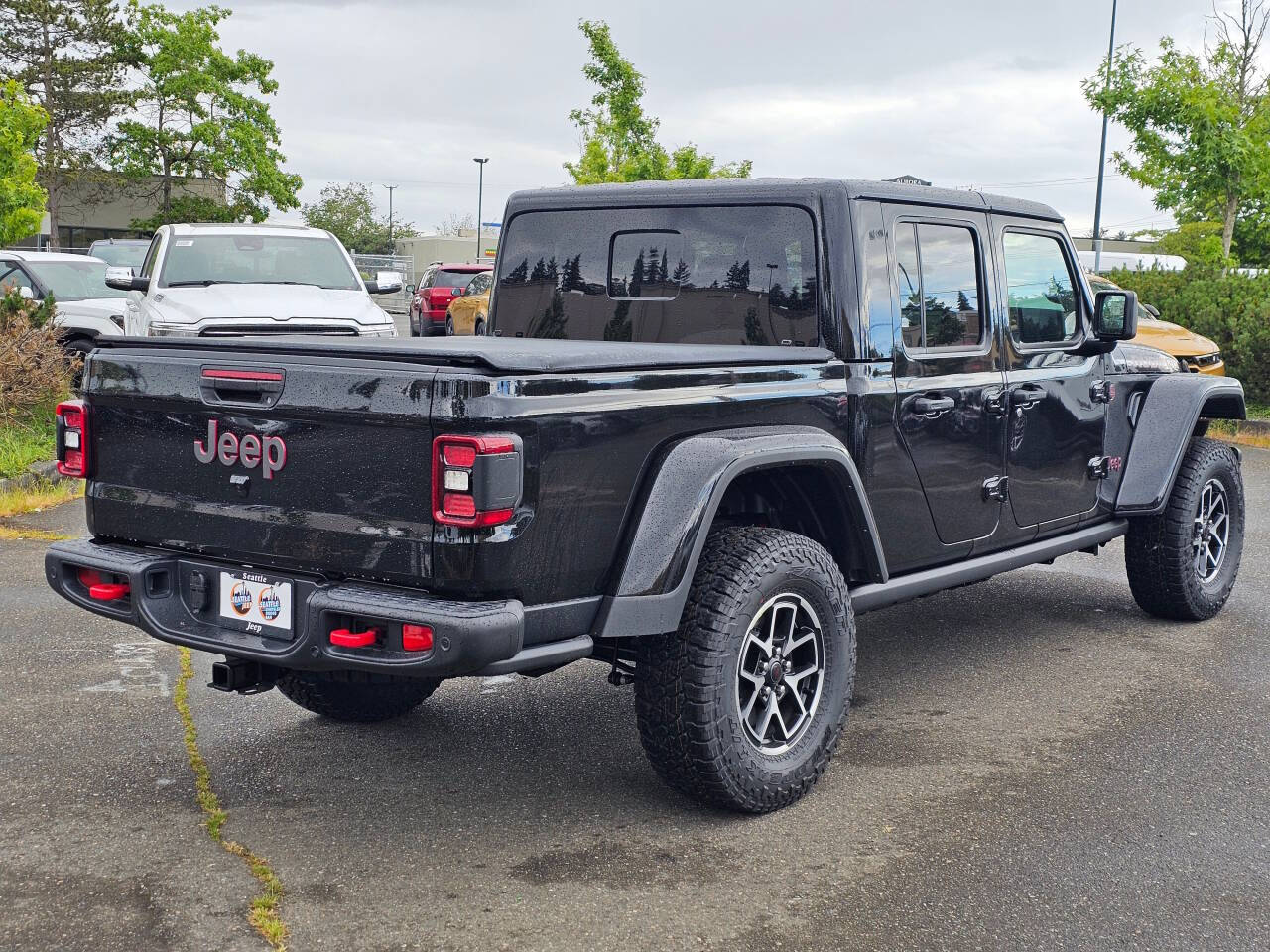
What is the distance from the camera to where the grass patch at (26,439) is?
977 cm

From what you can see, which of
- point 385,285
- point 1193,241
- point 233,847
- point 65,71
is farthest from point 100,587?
point 65,71

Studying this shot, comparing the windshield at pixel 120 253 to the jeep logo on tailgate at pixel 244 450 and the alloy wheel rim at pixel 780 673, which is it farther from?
the alloy wheel rim at pixel 780 673

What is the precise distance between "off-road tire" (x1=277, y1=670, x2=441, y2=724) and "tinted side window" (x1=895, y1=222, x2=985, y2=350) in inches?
83.6

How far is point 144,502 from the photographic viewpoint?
4000 millimetres

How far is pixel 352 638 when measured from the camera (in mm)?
3441

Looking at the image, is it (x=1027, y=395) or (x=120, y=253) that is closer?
(x=1027, y=395)

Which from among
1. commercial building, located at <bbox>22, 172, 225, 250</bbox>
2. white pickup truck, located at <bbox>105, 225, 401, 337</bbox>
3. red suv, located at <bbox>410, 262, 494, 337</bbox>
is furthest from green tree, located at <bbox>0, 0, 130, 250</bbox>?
white pickup truck, located at <bbox>105, 225, 401, 337</bbox>

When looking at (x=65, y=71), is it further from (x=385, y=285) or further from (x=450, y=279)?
(x=385, y=285)

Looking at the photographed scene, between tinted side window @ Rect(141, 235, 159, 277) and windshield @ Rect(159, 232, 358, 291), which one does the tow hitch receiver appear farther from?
tinted side window @ Rect(141, 235, 159, 277)

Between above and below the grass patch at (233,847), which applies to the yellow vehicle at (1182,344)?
above

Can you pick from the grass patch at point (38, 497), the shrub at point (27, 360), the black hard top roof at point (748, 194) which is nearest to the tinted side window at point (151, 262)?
the shrub at point (27, 360)

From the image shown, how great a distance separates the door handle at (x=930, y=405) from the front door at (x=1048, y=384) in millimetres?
504

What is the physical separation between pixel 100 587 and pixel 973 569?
3.09 metres

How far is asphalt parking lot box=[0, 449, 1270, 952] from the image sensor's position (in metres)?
3.37
